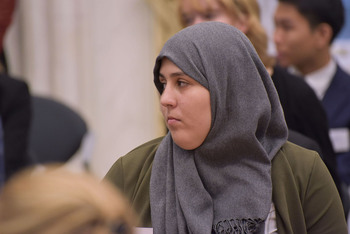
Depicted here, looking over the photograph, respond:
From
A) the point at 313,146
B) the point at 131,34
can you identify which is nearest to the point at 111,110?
the point at 131,34

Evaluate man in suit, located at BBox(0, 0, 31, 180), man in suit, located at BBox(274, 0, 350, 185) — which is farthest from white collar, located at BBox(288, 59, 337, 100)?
man in suit, located at BBox(0, 0, 31, 180)

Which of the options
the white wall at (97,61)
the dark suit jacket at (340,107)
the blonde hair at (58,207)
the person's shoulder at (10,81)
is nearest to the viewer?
the blonde hair at (58,207)

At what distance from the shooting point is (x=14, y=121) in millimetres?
3160

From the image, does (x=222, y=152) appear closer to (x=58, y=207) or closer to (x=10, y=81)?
(x=58, y=207)

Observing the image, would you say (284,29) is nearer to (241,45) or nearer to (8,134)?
(8,134)

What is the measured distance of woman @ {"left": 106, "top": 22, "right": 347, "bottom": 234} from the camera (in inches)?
82.4

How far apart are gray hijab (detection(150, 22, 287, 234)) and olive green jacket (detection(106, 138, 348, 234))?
4 cm

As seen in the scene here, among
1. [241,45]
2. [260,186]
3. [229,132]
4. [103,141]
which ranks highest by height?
[241,45]

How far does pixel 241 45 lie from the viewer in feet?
6.97

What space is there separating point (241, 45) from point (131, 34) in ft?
10.9

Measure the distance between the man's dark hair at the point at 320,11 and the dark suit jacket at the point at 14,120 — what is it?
60.5 inches

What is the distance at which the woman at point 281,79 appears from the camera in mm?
2990

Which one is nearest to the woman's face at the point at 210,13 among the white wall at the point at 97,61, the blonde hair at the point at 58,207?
the blonde hair at the point at 58,207

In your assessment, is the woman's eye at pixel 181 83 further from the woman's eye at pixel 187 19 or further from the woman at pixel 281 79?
the woman's eye at pixel 187 19
